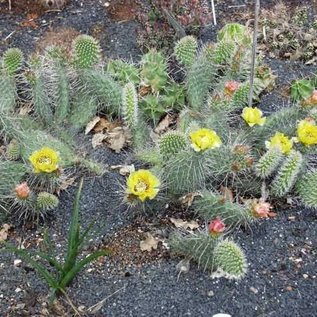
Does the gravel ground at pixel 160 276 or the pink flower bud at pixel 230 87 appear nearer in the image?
the gravel ground at pixel 160 276

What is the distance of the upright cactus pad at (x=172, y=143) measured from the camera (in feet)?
12.6

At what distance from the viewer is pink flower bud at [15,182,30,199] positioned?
3.66m

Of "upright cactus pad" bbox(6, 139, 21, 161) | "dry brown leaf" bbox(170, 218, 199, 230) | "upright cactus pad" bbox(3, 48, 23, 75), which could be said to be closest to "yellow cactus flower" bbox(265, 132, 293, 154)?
"dry brown leaf" bbox(170, 218, 199, 230)

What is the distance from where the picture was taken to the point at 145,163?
4.10 metres

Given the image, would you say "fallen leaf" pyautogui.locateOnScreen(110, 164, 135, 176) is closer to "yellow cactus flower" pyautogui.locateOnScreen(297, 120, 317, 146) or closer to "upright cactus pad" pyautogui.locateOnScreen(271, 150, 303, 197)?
"upright cactus pad" pyautogui.locateOnScreen(271, 150, 303, 197)

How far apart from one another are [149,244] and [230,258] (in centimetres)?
48

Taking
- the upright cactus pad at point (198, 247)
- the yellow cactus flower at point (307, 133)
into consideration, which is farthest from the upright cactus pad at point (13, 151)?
the yellow cactus flower at point (307, 133)

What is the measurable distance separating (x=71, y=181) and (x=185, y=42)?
1172 millimetres

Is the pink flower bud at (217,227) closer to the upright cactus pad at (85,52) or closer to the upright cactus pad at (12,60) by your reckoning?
the upright cactus pad at (85,52)

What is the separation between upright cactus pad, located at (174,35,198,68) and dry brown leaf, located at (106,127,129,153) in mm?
607

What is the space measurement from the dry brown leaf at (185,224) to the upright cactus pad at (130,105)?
2.30 ft

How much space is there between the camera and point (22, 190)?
3.66 metres

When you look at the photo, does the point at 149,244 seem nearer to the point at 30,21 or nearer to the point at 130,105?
the point at 130,105

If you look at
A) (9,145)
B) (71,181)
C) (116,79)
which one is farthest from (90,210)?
(116,79)
